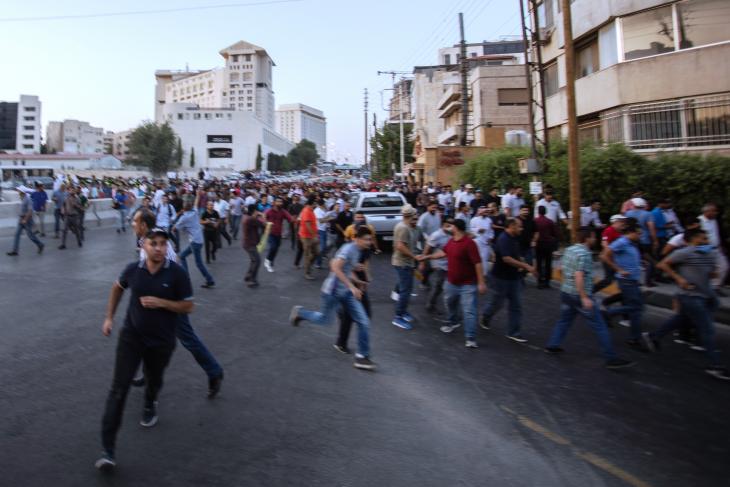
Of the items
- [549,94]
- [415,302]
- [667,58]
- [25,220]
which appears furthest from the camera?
[549,94]

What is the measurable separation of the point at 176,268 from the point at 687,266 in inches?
214

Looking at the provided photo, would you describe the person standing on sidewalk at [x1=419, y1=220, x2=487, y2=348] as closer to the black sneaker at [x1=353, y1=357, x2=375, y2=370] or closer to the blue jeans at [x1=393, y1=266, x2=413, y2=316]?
the blue jeans at [x1=393, y1=266, x2=413, y2=316]

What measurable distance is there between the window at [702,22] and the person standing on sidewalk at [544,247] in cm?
816

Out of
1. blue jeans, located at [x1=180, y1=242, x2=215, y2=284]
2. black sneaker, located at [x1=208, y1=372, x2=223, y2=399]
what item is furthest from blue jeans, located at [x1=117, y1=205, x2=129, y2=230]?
black sneaker, located at [x1=208, y1=372, x2=223, y2=399]

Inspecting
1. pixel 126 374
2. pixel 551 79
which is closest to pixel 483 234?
pixel 126 374

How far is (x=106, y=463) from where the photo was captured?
375cm

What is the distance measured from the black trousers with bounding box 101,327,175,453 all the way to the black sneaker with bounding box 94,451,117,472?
0.03 metres

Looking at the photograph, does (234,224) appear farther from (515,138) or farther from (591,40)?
(591,40)

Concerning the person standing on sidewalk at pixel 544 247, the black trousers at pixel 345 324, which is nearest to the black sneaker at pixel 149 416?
the black trousers at pixel 345 324

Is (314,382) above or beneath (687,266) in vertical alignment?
beneath

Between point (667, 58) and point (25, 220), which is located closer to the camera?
point (25, 220)

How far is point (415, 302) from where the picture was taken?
9.83m

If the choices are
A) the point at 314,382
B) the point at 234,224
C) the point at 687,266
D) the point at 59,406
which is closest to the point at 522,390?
the point at 314,382

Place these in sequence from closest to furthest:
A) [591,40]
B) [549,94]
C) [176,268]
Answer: [176,268]
[591,40]
[549,94]
